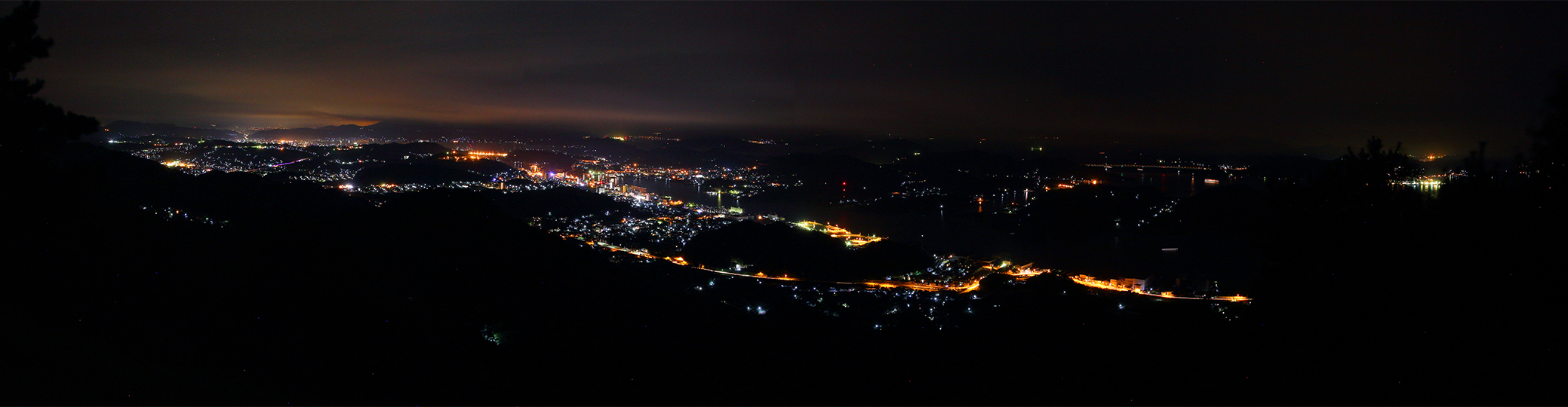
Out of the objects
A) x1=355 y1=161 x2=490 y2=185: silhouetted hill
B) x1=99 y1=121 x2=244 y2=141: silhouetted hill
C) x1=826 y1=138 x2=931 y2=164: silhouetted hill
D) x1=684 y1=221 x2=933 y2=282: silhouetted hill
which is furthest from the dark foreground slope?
x1=826 y1=138 x2=931 y2=164: silhouetted hill

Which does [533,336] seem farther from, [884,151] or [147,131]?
[884,151]

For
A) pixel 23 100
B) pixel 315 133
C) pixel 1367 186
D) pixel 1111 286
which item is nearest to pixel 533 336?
pixel 23 100

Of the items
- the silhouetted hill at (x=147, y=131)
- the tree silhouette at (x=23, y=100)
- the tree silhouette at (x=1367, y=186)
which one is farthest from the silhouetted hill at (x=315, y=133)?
the tree silhouette at (x=1367, y=186)

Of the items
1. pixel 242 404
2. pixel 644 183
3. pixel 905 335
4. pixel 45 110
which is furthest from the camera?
pixel 644 183

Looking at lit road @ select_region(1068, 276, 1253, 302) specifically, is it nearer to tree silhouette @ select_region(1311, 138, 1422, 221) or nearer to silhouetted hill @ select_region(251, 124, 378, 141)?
tree silhouette @ select_region(1311, 138, 1422, 221)

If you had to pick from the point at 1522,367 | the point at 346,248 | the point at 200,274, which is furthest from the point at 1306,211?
the point at 346,248

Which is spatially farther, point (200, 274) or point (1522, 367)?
point (200, 274)

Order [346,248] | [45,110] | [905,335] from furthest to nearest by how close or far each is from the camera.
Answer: [905,335]
[346,248]
[45,110]

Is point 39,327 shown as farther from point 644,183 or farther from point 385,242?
point 644,183
